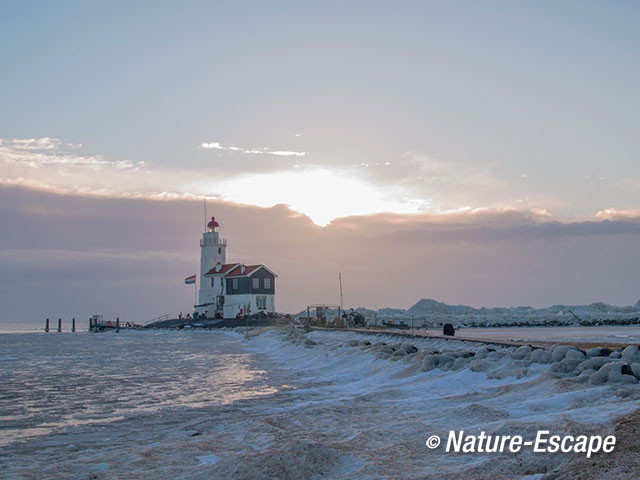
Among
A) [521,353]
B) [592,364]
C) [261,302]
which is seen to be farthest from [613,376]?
[261,302]

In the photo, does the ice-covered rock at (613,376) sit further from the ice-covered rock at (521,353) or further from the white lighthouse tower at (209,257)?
the white lighthouse tower at (209,257)

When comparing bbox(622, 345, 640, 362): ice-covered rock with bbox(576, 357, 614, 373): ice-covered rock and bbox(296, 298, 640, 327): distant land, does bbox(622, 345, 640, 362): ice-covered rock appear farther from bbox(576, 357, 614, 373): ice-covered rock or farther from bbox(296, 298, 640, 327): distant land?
bbox(296, 298, 640, 327): distant land

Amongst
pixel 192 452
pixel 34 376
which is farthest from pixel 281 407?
pixel 34 376

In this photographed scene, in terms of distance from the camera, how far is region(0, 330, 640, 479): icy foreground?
6758 millimetres

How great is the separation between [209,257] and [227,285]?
5.33 meters

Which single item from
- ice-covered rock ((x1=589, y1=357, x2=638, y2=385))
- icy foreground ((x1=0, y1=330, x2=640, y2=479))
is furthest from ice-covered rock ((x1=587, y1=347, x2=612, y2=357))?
ice-covered rock ((x1=589, y1=357, x2=638, y2=385))

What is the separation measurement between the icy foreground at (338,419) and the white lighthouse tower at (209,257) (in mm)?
61930

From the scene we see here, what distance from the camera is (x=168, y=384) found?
17516 millimetres

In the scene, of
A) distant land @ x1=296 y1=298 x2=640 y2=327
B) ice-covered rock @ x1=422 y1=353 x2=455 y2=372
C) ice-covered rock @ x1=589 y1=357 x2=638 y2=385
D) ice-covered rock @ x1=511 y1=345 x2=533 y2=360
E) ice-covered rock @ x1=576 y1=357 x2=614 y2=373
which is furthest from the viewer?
distant land @ x1=296 y1=298 x2=640 y2=327

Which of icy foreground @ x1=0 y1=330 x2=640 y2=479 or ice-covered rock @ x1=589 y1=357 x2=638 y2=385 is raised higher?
ice-covered rock @ x1=589 y1=357 x2=638 y2=385

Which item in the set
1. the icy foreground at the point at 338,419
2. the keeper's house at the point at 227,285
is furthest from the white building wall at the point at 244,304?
the icy foreground at the point at 338,419

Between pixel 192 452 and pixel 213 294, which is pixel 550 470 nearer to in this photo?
pixel 192 452

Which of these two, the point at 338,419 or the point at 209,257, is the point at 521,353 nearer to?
the point at 338,419

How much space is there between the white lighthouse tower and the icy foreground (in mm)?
61930
